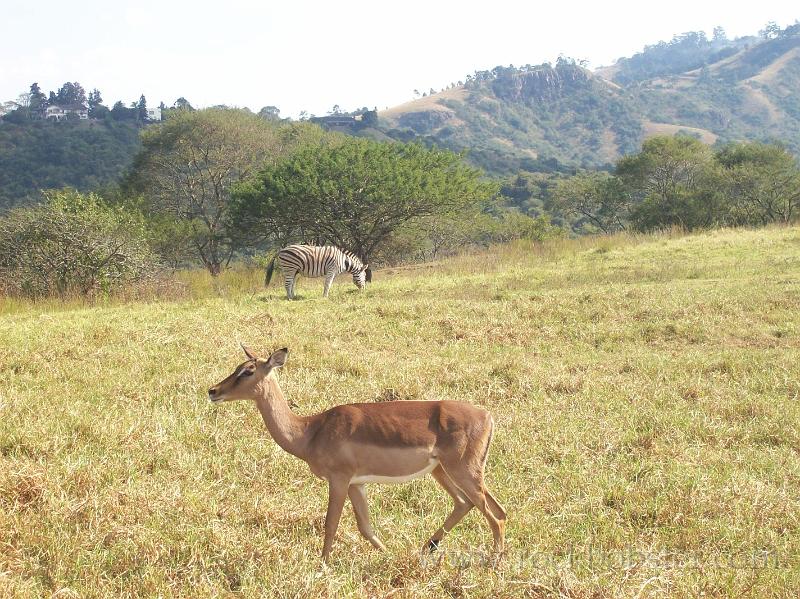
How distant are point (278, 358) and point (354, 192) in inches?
866

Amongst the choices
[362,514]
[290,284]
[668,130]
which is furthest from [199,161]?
[668,130]

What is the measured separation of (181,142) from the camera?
36344mm

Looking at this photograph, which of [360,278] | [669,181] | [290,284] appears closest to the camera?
[290,284]

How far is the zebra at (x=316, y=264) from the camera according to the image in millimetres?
15883

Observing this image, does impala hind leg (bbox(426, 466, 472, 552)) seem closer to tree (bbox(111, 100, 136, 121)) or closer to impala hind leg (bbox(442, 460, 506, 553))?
impala hind leg (bbox(442, 460, 506, 553))

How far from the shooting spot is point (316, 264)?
16359 millimetres

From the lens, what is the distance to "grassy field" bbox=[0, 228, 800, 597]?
3.58 meters

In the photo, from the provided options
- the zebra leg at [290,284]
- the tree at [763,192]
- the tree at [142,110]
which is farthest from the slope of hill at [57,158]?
the tree at [763,192]

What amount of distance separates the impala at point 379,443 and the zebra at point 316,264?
38.5ft

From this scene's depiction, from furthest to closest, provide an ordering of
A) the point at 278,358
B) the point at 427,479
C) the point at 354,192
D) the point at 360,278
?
the point at 354,192
the point at 360,278
the point at 427,479
the point at 278,358

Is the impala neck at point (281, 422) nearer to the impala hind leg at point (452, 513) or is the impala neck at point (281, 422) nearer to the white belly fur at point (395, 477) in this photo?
the white belly fur at point (395, 477)

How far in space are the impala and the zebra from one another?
1174 centimetres

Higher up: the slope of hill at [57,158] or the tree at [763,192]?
the slope of hill at [57,158]

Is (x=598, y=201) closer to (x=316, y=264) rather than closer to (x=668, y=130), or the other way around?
(x=316, y=264)
